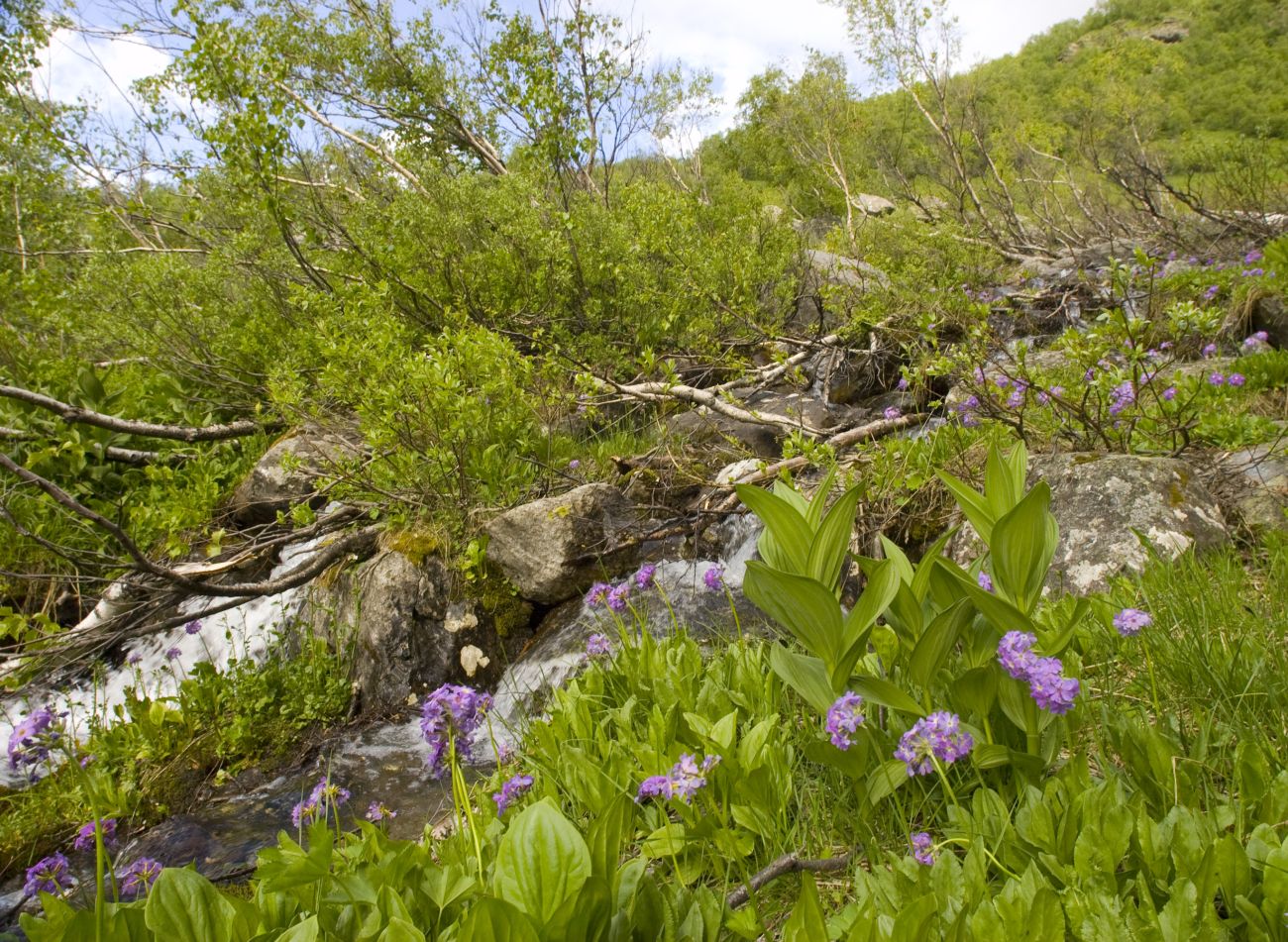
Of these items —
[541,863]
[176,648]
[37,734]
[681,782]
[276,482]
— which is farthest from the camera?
[276,482]

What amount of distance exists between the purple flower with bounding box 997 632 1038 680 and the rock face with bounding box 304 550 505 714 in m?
3.82

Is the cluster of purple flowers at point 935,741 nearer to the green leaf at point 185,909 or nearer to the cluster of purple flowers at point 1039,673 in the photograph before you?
the cluster of purple flowers at point 1039,673

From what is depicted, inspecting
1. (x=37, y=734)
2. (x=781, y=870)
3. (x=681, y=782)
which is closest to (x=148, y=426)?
(x=37, y=734)

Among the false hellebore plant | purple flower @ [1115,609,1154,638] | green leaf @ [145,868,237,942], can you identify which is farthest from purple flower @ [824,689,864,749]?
green leaf @ [145,868,237,942]

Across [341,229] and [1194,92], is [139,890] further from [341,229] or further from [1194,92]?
[1194,92]

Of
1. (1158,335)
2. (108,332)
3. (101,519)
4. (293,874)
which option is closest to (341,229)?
(108,332)

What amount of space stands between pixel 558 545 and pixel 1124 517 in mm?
3056

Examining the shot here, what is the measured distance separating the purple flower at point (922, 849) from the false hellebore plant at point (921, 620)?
113 mm

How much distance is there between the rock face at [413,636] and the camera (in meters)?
4.76

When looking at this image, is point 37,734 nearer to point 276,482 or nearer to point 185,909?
point 185,909

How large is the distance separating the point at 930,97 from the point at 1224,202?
5.82 metres

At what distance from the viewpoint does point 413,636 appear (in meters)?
4.84

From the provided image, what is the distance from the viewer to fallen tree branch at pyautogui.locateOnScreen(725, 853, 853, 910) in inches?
59.1

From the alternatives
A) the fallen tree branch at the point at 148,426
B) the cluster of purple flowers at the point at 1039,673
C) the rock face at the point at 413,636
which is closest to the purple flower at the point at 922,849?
the cluster of purple flowers at the point at 1039,673
